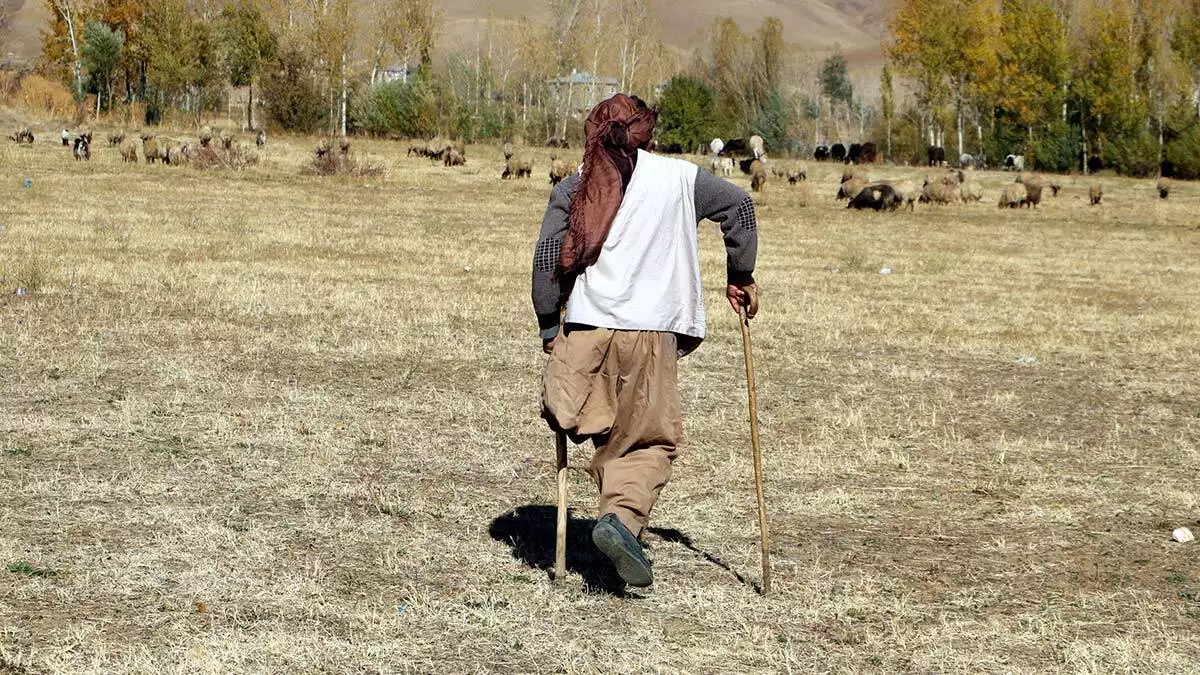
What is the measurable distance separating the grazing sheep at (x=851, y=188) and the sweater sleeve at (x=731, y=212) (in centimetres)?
2991

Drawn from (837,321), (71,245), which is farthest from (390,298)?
(71,245)

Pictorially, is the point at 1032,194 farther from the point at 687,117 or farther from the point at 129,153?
the point at 687,117

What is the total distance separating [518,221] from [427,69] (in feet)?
125

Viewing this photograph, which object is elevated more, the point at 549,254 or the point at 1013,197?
the point at 1013,197

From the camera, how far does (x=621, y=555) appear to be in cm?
518

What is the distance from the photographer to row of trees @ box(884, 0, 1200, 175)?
6181cm

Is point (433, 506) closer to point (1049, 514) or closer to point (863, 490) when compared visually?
point (863, 490)

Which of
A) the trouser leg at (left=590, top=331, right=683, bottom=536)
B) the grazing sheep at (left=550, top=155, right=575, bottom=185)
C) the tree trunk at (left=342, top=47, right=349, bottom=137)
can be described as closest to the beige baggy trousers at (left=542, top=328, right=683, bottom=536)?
the trouser leg at (left=590, top=331, right=683, bottom=536)

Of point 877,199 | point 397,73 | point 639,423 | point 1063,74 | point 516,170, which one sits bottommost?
point 639,423

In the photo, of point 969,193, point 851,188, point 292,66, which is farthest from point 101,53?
point 969,193

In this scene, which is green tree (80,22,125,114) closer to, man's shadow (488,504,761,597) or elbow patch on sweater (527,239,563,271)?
man's shadow (488,504,761,597)

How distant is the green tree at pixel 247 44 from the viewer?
210 ft

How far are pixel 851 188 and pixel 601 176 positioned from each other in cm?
3078

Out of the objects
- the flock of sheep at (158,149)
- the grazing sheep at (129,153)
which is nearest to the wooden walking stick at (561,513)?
the flock of sheep at (158,149)
